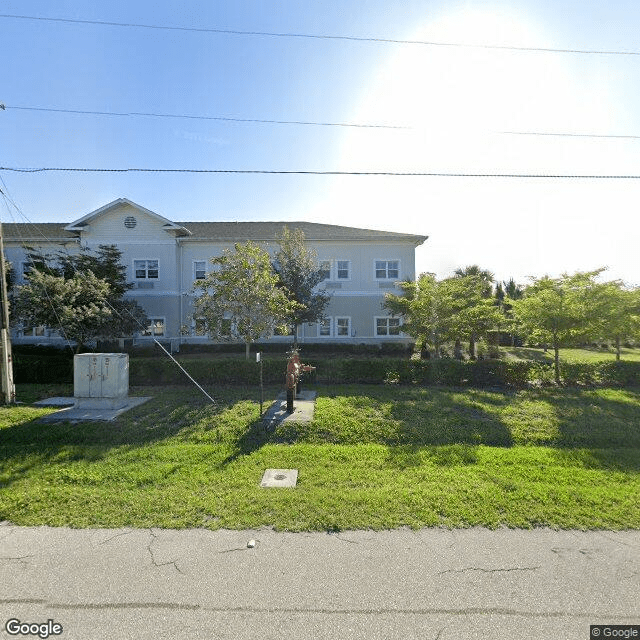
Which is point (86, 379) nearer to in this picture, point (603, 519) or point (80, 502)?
point (80, 502)

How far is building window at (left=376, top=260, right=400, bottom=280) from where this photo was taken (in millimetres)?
21781

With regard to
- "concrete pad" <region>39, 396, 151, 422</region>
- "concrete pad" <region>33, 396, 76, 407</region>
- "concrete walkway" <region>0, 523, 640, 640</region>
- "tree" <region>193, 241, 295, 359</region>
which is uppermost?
"tree" <region>193, 241, 295, 359</region>

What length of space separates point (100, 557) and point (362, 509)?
9.10 ft

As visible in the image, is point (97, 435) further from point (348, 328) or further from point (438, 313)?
point (348, 328)

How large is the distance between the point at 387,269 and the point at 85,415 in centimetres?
1776

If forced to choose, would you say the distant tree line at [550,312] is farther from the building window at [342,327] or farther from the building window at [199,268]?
the building window at [199,268]

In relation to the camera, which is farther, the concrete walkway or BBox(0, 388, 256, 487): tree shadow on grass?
BBox(0, 388, 256, 487): tree shadow on grass

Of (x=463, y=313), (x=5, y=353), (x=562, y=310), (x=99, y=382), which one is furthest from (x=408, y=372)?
(x=5, y=353)

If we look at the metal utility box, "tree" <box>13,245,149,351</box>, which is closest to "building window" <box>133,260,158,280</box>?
"tree" <box>13,245,149,351</box>

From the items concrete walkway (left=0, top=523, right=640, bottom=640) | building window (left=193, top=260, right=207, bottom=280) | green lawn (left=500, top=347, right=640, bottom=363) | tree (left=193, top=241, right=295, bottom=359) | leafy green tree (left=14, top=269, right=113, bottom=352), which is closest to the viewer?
concrete walkway (left=0, top=523, right=640, bottom=640)

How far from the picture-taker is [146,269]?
21.4 metres

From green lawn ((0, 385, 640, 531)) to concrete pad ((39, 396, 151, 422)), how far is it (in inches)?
15.1

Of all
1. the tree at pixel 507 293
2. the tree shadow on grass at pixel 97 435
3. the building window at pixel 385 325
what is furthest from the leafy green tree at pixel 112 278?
the tree at pixel 507 293

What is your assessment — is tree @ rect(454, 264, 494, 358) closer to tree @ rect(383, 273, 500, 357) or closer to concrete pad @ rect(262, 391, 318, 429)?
tree @ rect(383, 273, 500, 357)
